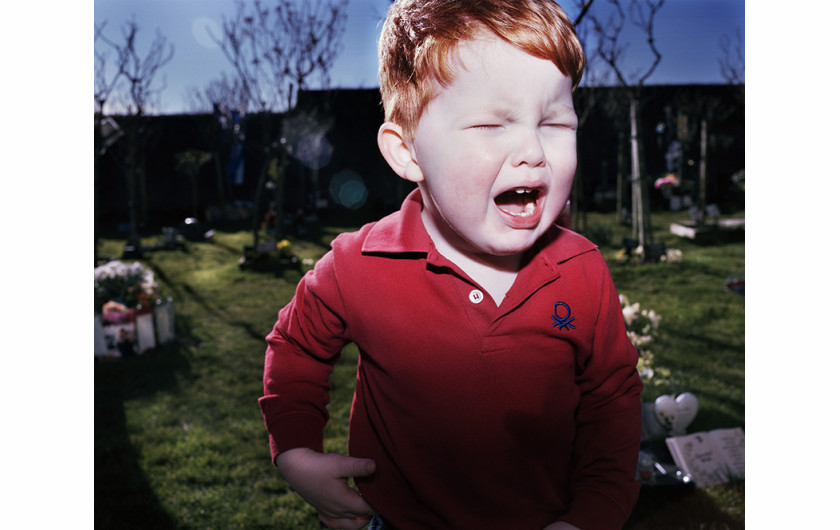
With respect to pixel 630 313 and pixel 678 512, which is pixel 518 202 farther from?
pixel 630 313

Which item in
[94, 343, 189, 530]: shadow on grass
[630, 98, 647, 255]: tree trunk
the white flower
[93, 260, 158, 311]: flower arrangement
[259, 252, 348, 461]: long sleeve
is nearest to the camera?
[259, 252, 348, 461]: long sleeve

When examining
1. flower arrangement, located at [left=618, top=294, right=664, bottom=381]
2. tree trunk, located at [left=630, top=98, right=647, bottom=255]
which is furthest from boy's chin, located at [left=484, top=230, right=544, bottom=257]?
tree trunk, located at [left=630, top=98, right=647, bottom=255]

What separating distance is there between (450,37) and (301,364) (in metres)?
0.62

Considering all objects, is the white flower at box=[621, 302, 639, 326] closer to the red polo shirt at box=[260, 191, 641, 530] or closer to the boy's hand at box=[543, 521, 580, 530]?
the red polo shirt at box=[260, 191, 641, 530]

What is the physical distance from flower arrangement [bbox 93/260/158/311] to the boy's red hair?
3.74 meters

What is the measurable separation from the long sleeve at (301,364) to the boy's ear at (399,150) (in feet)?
0.71

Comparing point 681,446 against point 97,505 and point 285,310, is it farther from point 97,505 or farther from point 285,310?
point 97,505

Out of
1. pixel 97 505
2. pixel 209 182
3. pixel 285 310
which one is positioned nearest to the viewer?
pixel 285 310

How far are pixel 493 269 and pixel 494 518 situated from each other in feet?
1.45

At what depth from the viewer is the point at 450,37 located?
33.9 inches

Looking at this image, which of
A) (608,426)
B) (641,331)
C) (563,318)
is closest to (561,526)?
(608,426)

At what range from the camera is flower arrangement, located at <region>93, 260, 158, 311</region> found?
4.23 metres

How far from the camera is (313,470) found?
105 centimetres

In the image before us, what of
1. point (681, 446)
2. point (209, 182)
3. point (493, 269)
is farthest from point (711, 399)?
point (209, 182)
